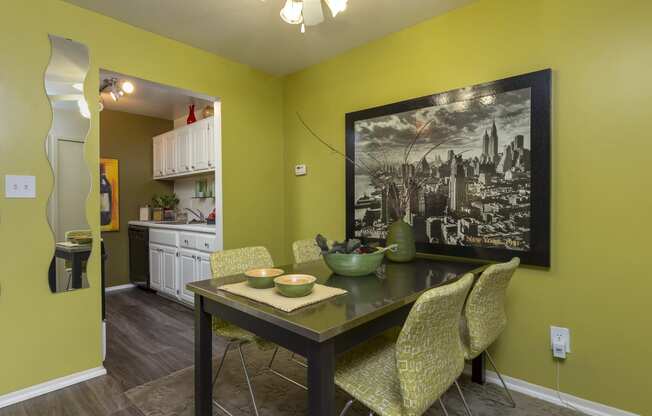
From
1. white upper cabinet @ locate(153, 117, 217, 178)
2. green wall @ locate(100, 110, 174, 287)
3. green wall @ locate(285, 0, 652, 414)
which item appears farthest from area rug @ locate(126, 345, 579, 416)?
green wall @ locate(100, 110, 174, 287)

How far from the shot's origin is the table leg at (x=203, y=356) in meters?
1.56

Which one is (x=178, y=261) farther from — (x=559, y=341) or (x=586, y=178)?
(x=586, y=178)

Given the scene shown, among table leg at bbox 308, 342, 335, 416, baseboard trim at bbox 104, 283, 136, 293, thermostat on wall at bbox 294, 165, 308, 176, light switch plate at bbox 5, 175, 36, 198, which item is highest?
thermostat on wall at bbox 294, 165, 308, 176

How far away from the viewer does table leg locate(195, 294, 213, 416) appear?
1.56 meters

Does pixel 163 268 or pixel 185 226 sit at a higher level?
pixel 185 226

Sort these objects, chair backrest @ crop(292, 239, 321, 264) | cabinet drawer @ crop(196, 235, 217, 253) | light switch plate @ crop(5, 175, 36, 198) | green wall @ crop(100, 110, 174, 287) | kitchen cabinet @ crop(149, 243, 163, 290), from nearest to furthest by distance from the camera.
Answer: light switch plate @ crop(5, 175, 36, 198) < chair backrest @ crop(292, 239, 321, 264) < cabinet drawer @ crop(196, 235, 217, 253) < kitchen cabinet @ crop(149, 243, 163, 290) < green wall @ crop(100, 110, 174, 287)

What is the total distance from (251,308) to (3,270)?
1.75 metres

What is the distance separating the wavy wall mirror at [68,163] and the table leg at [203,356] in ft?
3.99

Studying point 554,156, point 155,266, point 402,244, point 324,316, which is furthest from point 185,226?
point 554,156

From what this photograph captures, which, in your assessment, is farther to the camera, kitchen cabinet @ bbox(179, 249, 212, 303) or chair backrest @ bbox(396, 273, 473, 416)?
kitchen cabinet @ bbox(179, 249, 212, 303)

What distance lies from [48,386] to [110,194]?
2.83 m

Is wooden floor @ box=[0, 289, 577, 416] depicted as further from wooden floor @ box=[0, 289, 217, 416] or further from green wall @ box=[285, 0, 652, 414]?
green wall @ box=[285, 0, 652, 414]

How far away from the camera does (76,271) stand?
2.21 metres

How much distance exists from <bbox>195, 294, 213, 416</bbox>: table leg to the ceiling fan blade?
1541mm
